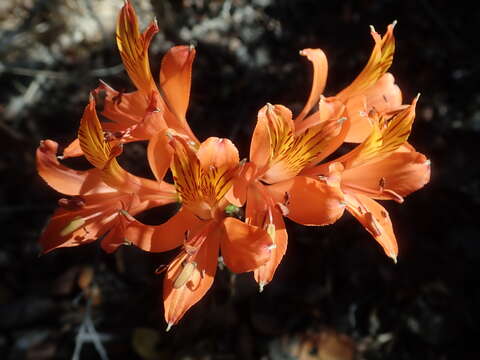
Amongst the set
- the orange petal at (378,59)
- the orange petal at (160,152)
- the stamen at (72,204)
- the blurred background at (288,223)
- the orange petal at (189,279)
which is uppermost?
the orange petal at (378,59)

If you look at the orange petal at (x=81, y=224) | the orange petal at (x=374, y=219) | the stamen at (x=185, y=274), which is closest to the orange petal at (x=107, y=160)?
the orange petal at (x=81, y=224)

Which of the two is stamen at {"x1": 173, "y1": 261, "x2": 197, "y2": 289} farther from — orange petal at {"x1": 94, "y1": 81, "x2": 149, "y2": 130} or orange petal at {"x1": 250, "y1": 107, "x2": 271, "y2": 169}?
orange petal at {"x1": 94, "y1": 81, "x2": 149, "y2": 130}

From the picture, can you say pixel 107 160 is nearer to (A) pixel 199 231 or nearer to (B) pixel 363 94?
(A) pixel 199 231

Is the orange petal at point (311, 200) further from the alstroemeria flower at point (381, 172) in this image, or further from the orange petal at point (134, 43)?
the orange petal at point (134, 43)

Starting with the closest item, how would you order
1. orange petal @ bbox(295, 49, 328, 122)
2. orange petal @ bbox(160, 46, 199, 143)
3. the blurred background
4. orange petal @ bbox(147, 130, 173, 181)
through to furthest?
orange petal @ bbox(147, 130, 173, 181) → orange petal @ bbox(160, 46, 199, 143) → orange petal @ bbox(295, 49, 328, 122) → the blurred background

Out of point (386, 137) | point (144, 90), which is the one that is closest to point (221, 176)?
point (144, 90)

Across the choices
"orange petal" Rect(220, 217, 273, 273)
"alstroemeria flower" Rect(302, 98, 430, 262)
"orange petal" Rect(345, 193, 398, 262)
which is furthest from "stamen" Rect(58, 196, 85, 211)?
"orange petal" Rect(345, 193, 398, 262)

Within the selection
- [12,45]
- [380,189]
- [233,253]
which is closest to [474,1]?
[380,189]
